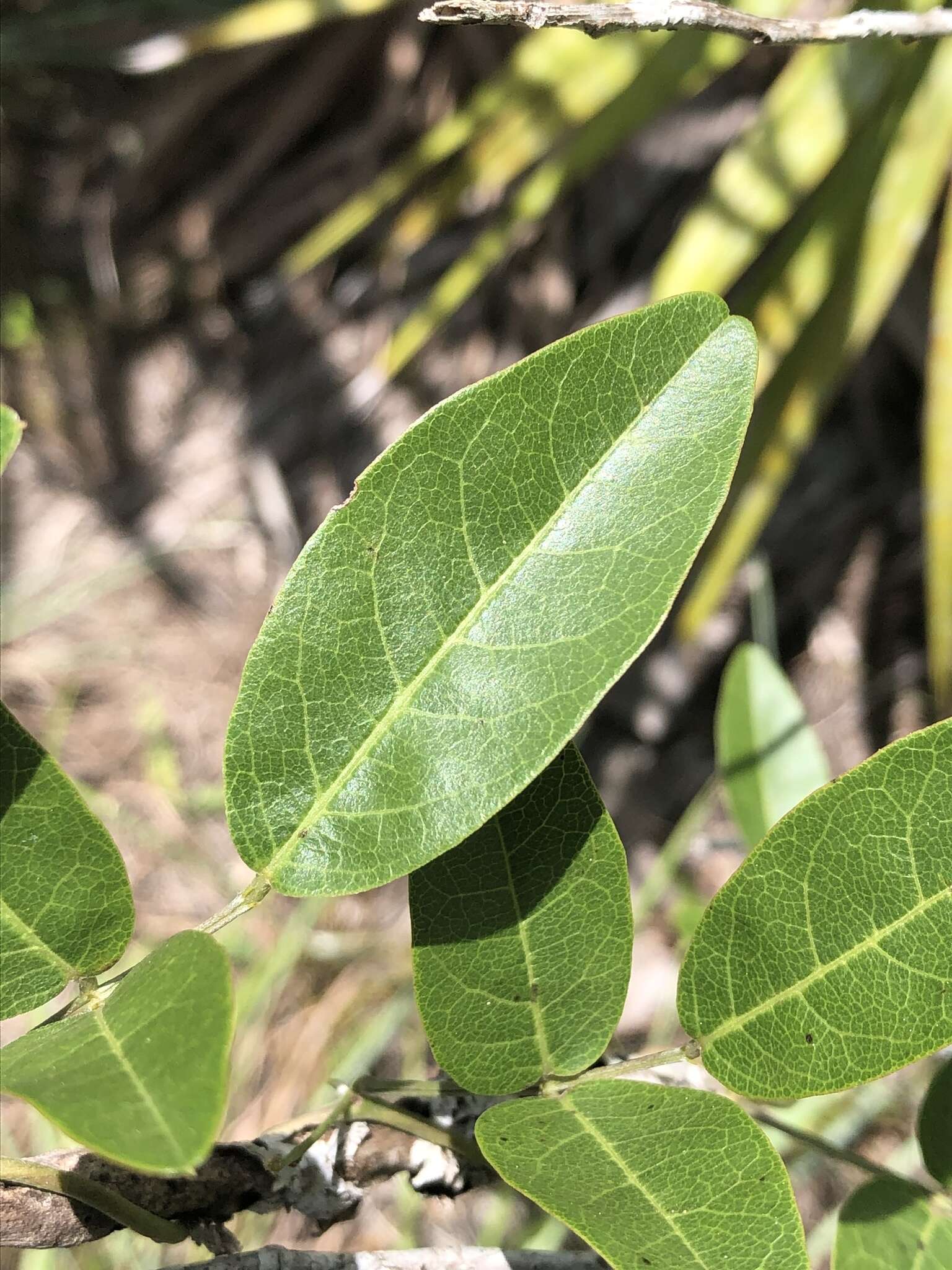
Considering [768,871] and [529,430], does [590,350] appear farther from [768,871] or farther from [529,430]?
[768,871]

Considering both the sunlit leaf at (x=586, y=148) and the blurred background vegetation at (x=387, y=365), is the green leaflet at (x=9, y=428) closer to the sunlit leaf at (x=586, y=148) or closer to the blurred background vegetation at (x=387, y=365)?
the blurred background vegetation at (x=387, y=365)

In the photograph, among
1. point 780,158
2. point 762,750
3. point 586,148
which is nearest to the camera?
point 762,750

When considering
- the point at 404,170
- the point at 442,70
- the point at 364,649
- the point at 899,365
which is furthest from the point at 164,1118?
the point at 442,70

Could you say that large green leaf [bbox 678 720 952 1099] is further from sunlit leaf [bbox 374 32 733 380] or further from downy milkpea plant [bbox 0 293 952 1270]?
sunlit leaf [bbox 374 32 733 380]

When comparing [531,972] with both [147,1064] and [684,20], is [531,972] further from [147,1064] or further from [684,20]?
[684,20]

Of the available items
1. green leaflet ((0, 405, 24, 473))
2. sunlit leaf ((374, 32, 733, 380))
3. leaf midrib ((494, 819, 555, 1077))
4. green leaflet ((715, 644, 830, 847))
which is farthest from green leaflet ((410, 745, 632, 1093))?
sunlit leaf ((374, 32, 733, 380))

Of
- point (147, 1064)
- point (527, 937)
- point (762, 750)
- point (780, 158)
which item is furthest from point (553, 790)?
point (780, 158)
